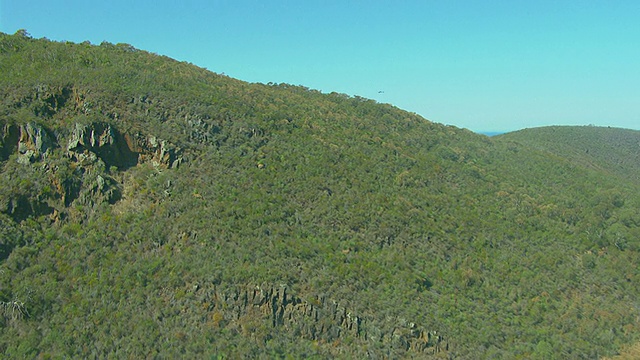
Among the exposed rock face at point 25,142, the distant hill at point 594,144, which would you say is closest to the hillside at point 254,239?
the exposed rock face at point 25,142

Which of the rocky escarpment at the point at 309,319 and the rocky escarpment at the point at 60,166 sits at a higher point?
the rocky escarpment at the point at 60,166

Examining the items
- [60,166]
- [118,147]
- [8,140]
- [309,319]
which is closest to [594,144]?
[309,319]

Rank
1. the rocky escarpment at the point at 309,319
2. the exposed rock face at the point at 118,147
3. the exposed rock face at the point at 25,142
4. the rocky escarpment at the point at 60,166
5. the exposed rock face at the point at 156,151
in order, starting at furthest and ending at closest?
1. the exposed rock face at the point at 156,151
2. the exposed rock face at the point at 118,147
3. the exposed rock face at the point at 25,142
4. the rocky escarpment at the point at 60,166
5. the rocky escarpment at the point at 309,319

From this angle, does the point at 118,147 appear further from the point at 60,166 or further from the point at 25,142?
the point at 25,142

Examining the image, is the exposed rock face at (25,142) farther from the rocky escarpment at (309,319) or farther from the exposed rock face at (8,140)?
the rocky escarpment at (309,319)

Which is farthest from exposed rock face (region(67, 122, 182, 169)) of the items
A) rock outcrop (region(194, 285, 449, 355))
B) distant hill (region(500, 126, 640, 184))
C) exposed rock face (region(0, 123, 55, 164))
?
distant hill (region(500, 126, 640, 184))

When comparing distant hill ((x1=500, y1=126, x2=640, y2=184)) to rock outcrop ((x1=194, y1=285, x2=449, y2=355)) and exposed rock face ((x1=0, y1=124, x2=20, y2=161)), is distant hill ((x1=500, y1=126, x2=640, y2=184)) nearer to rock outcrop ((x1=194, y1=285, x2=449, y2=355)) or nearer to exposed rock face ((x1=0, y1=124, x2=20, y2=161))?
rock outcrop ((x1=194, y1=285, x2=449, y2=355))

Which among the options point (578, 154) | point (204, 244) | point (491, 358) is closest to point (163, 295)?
point (204, 244)

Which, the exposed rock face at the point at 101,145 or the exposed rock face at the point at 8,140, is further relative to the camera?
the exposed rock face at the point at 101,145
